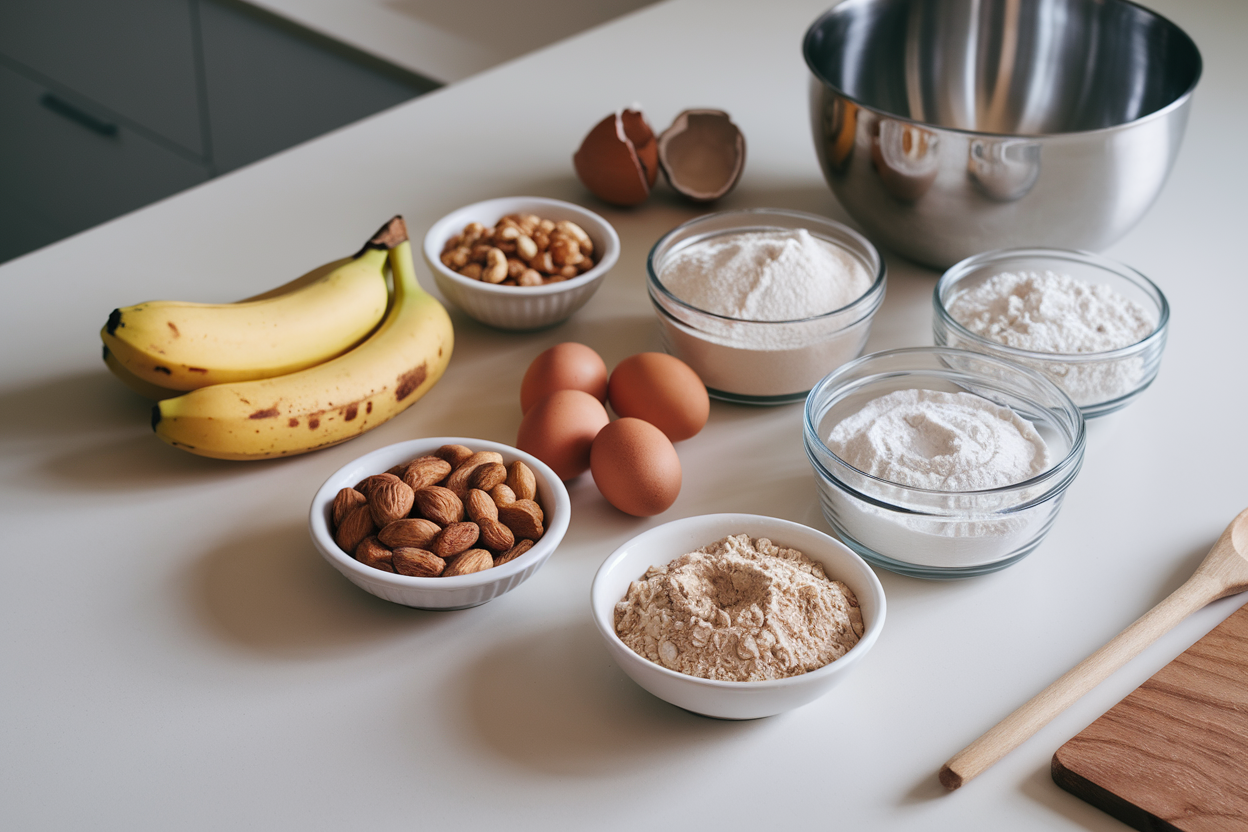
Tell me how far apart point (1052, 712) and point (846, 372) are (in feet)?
1.22

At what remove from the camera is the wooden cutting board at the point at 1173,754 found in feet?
2.15

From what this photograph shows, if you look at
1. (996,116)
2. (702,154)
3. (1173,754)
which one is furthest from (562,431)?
(996,116)

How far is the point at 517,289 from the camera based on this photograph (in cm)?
110

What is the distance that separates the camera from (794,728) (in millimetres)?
738

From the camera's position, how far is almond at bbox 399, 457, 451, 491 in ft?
2.80

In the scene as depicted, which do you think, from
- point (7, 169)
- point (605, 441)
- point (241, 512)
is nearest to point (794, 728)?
point (605, 441)

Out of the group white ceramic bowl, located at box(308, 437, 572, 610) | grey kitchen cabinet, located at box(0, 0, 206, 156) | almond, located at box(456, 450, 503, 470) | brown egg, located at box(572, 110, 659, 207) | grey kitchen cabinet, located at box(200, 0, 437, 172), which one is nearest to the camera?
white ceramic bowl, located at box(308, 437, 572, 610)

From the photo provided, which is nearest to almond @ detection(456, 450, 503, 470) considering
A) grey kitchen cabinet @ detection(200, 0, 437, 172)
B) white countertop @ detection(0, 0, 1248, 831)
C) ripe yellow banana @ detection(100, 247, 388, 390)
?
white countertop @ detection(0, 0, 1248, 831)

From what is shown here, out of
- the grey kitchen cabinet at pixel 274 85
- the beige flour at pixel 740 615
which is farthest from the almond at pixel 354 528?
the grey kitchen cabinet at pixel 274 85

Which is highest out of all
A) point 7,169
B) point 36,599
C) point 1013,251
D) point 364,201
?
point 1013,251

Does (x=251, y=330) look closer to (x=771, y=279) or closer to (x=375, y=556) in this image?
(x=375, y=556)

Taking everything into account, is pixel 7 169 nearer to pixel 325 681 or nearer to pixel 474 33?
pixel 474 33

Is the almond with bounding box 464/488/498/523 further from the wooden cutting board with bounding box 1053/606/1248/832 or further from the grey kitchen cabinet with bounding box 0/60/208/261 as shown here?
the grey kitchen cabinet with bounding box 0/60/208/261

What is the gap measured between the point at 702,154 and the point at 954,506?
785 millimetres
